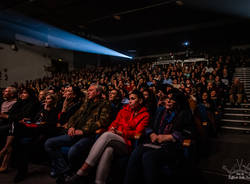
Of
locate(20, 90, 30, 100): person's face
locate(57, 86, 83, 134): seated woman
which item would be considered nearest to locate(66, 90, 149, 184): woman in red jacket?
locate(57, 86, 83, 134): seated woman

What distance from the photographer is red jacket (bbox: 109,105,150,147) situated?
5.56 feet

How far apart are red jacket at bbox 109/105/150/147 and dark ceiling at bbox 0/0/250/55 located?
6753 millimetres

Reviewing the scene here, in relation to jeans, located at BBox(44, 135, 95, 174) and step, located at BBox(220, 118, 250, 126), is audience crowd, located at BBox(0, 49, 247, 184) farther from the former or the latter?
step, located at BBox(220, 118, 250, 126)

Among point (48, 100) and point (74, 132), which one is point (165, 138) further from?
point (48, 100)

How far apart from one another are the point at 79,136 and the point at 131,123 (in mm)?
590

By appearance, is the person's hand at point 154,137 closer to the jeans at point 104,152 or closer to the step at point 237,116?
the jeans at point 104,152

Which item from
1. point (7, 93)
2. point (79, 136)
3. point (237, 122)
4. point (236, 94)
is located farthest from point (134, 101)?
point (236, 94)

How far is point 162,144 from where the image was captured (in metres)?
1.52

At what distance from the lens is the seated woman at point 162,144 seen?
1358 mm

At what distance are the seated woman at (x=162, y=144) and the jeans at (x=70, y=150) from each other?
0.53 meters

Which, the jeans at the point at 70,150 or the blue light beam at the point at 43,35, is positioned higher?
the blue light beam at the point at 43,35

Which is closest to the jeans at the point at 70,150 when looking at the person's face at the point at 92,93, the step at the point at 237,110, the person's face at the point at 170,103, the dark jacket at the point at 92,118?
the dark jacket at the point at 92,118

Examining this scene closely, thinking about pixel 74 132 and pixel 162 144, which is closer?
pixel 162 144

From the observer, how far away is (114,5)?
7609mm
